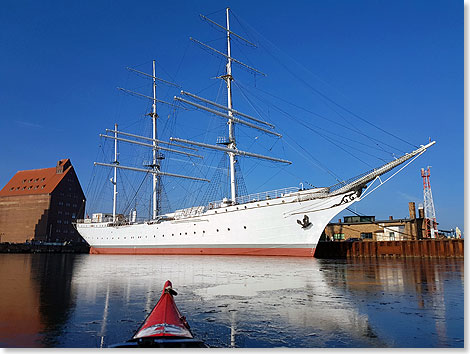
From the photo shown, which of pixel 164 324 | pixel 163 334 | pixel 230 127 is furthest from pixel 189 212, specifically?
pixel 163 334

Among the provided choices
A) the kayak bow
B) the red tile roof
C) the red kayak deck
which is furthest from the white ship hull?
the red tile roof

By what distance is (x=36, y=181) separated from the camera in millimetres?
85500

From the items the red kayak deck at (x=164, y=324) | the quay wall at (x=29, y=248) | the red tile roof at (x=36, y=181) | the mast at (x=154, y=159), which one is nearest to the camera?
the red kayak deck at (x=164, y=324)

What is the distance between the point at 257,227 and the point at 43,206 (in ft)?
216

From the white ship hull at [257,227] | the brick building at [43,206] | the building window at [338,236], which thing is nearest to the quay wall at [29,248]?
the brick building at [43,206]

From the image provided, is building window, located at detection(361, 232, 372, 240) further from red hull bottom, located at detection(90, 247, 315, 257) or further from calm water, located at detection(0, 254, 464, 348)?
calm water, located at detection(0, 254, 464, 348)

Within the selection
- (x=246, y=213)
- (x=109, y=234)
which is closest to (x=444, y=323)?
(x=246, y=213)

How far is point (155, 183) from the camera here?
51.2m

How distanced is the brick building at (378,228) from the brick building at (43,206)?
63.0 m

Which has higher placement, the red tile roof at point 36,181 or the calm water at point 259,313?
the red tile roof at point 36,181

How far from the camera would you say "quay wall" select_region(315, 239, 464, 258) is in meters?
32.0

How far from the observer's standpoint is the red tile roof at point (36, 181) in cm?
8191

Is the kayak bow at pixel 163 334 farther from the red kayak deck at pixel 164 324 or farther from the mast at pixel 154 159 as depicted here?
the mast at pixel 154 159

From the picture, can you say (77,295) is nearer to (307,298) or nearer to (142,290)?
(142,290)
